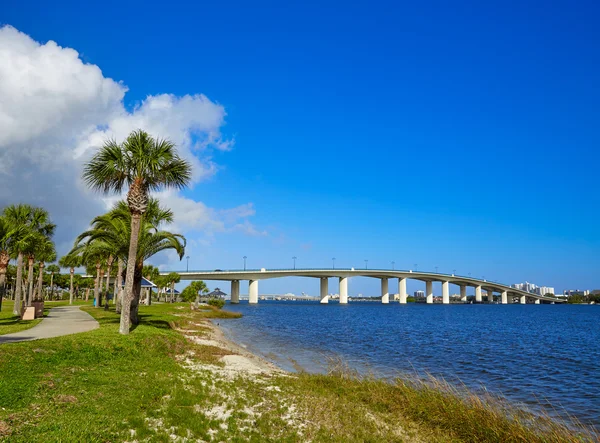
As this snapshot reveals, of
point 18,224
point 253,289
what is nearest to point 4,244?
point 18,224

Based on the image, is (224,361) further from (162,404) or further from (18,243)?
(18,243)

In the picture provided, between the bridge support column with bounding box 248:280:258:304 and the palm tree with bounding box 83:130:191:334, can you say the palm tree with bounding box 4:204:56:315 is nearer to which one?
the palm tree with bounding box 83:130:191:334

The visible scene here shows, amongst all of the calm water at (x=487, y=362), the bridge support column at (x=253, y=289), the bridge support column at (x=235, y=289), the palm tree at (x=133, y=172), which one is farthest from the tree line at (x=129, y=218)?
the bridge support column at (x=235, y=289)

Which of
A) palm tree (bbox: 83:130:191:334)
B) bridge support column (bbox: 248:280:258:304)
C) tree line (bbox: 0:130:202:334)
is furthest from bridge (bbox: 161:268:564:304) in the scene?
palm tree (bbox: 83:130:191:334)

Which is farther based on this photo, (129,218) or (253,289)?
(253,289)

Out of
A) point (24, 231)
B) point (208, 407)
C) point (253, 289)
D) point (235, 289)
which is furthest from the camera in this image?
point (235, 289)

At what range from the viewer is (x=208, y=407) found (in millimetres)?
9969

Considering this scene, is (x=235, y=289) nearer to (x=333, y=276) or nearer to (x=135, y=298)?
(x=333, y=276)

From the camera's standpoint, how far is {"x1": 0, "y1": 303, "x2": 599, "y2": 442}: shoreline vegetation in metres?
8.02

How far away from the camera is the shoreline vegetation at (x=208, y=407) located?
8016 mm

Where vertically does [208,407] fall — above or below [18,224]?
below

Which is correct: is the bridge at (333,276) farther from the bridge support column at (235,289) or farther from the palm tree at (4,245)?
the palm tree at (4,245)

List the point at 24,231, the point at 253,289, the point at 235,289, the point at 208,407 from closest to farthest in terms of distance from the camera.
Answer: the point at 208,407
the point at 24,231
the point at 253,289
the point at 235,289

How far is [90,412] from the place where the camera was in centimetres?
843
